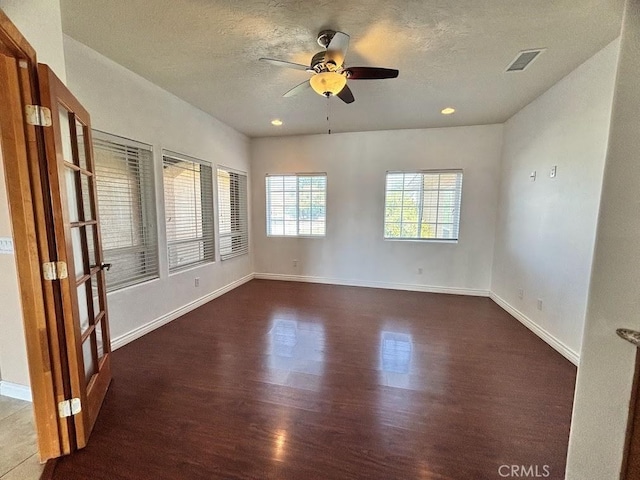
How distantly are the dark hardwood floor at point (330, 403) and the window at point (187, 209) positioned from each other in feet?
3.06

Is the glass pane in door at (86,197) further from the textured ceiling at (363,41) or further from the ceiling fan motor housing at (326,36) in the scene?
the ceiling fan motor housing at (326,36)

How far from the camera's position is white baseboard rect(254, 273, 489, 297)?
A: 459cm

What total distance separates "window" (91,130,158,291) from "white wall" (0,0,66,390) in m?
0.80

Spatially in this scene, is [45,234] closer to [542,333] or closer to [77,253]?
[77,253]

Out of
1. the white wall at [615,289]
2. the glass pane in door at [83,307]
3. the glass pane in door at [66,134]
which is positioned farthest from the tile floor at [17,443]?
the white wall at [615,289]

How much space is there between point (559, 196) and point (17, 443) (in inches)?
185

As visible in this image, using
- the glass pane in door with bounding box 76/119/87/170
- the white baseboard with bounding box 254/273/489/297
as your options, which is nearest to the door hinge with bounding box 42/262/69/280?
the glass pane in door with bounding box 76/119/87/170

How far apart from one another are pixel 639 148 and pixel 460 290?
13.6 ft

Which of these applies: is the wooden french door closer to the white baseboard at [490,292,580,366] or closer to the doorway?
the doorway

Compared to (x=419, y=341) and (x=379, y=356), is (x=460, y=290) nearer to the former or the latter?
(x=419, y=341)

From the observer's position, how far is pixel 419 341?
9.61ft

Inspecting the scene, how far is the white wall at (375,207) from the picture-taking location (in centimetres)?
438

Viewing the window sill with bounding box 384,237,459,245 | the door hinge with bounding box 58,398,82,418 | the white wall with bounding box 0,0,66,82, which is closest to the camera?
the white wall with bounding box 0,0,66,82

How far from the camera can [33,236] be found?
137cm
